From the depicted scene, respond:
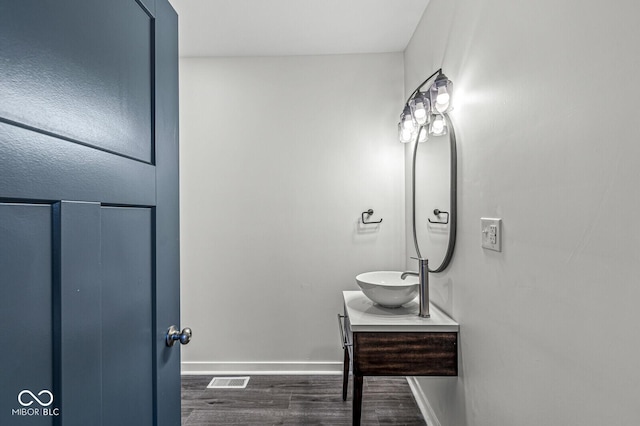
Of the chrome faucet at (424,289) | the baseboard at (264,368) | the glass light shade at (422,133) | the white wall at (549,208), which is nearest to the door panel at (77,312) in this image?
the white wall at (549,208)

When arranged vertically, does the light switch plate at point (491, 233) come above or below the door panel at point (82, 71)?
below

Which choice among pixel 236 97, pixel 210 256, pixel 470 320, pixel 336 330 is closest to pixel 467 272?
pixel 470 320

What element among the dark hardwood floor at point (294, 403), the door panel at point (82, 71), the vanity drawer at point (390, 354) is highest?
the door panel at point (82, 71)

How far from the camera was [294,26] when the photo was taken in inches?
87.1

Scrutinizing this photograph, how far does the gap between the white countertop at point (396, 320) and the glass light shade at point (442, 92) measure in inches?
39.7

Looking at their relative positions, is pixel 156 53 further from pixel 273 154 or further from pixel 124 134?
pixel 273 154

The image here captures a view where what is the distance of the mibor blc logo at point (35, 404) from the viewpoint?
1.74 feet

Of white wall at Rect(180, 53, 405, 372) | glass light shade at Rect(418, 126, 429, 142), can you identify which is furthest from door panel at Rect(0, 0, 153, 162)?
white wall at Rect(180, 53, 405, 372)

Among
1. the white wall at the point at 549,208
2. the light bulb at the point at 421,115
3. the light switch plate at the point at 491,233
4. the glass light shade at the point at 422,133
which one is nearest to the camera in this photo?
the white wall at the point at 549,208

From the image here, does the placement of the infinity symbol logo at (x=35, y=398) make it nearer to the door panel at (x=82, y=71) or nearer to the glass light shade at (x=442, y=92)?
the door panel at (x=82, y=71)

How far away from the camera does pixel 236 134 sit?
8.50 ft

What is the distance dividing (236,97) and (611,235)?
2440 millimetres

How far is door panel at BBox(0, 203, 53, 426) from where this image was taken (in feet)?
1.67

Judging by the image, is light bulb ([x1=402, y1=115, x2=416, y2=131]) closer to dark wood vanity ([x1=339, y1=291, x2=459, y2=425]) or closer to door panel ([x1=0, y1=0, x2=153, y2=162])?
dark wood vanity ([x1=339, y1=291, x2=459, y2=425])
